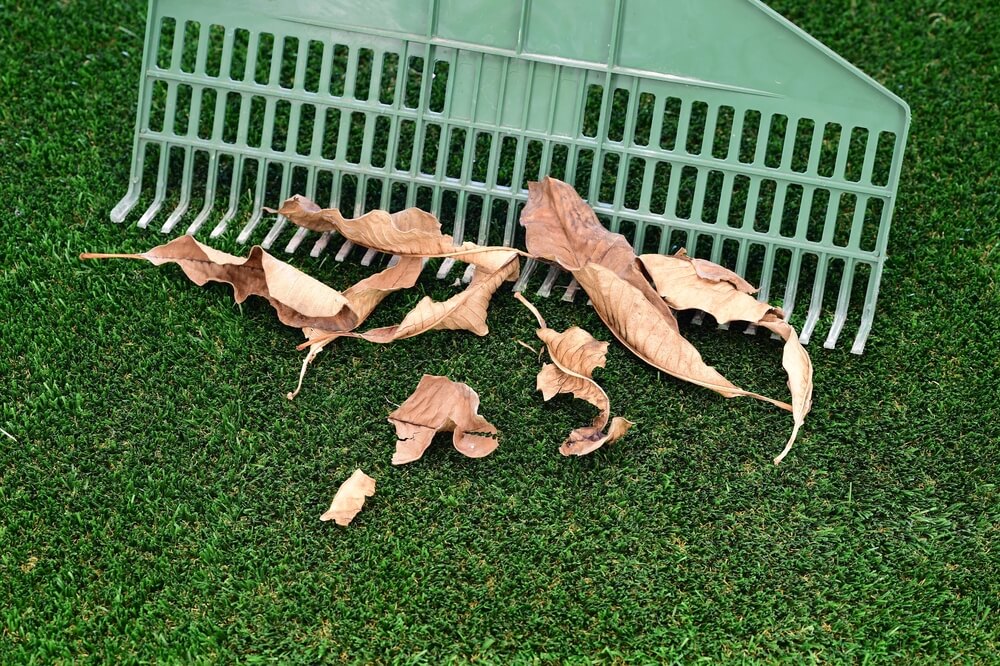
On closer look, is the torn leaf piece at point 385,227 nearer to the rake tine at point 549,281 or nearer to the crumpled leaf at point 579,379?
the rake tine at point 549,281

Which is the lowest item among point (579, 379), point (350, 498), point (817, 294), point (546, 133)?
point (350, 498)

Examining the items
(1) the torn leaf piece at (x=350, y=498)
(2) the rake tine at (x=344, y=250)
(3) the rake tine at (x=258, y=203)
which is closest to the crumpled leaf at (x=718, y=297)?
(2) the rake tine at (x=344, y=250)

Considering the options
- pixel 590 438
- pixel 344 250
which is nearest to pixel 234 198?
pixel 344 250

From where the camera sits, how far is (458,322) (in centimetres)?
250

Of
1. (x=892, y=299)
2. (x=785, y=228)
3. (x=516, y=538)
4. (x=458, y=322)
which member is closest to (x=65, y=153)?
(x=458, y=322)

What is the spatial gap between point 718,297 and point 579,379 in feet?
1.34

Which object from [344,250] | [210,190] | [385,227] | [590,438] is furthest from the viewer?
[210,190]

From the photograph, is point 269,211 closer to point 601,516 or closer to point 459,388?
point 459,388

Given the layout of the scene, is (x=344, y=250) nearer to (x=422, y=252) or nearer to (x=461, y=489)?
(x=422, y=252)

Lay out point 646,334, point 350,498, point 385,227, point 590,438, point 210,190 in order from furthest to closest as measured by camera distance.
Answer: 1. point 210,190
2. point 385,227
3. point 646,334
4. point 590,438
5. point 350,498

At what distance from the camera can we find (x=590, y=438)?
2.28 m

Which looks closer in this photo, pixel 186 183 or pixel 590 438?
pixel 590 438

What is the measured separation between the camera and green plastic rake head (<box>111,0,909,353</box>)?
2.52 meters

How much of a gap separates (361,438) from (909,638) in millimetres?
1159
